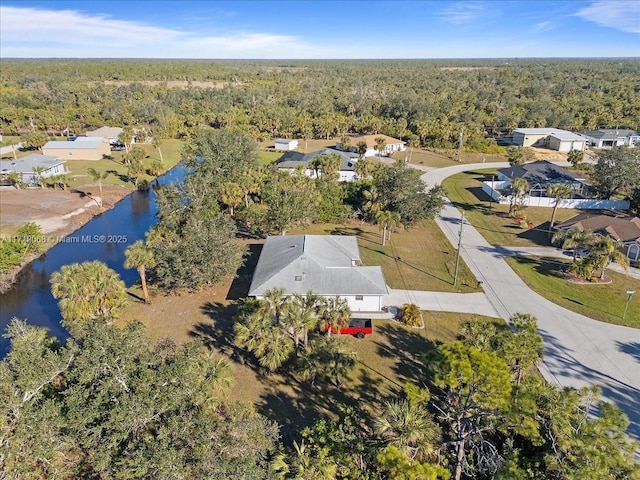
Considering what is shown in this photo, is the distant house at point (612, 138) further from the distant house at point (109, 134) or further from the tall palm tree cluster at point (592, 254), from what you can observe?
the distant house at point (109, 134)

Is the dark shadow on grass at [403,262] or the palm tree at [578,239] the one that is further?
the dark shadow on grass at [403,262]

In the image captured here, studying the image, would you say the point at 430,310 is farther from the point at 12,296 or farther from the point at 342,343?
the point at 12,296

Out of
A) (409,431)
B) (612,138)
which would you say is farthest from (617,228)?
(612,138)

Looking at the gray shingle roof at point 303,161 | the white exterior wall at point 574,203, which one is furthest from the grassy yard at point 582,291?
the gray shingle roof at point 303,161

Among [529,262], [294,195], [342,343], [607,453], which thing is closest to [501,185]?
[529,262]

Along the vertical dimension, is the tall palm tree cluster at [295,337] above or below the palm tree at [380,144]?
below

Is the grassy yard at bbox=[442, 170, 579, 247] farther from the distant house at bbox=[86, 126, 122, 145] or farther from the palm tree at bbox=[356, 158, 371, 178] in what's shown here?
the distant house at bbox=[86, 126, 122, 145]
